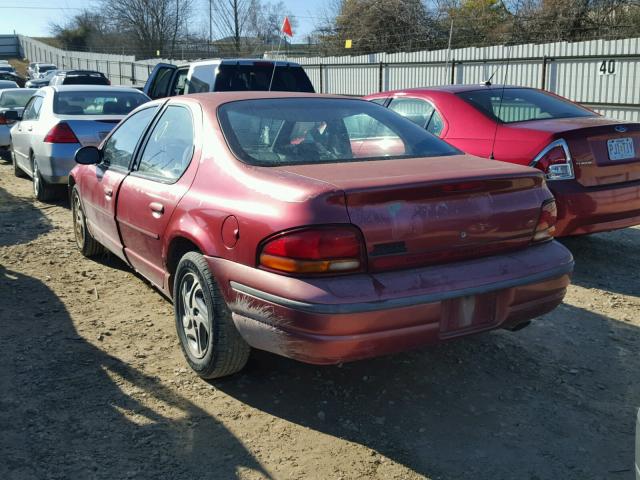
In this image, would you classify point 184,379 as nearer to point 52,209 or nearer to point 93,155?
point 93,155

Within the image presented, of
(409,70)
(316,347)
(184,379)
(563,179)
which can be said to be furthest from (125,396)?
(409,70)

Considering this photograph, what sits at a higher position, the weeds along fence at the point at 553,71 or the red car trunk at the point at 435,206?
the weeds along fence at the point at 553,71

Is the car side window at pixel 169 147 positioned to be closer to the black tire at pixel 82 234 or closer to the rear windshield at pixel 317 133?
the rear windshield at pixel 317 133

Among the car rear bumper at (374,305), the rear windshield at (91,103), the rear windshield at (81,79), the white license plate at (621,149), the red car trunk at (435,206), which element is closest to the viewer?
the car rear bumper at (374,305)

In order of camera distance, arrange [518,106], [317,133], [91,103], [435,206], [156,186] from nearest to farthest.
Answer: [435,206] → [317,133] → [156,186] → [518,106] → [91,103]

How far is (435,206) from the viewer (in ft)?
10.2

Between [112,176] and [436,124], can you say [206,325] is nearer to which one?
[112,176]

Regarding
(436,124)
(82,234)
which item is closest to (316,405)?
(82,234)

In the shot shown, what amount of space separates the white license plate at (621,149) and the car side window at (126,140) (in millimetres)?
3563

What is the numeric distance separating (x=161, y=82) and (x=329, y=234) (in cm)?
912

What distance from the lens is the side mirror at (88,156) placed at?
512 centimetres

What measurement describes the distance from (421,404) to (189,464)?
3.96 feet

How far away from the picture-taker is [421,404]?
3.46 meters

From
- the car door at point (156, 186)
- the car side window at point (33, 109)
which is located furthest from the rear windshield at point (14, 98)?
the car door at point (156, 186)
